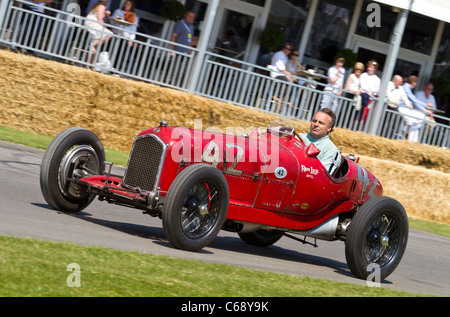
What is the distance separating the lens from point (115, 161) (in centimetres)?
1289

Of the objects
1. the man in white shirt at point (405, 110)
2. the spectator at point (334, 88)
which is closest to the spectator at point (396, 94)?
the man in white shirt at point (405, 110)

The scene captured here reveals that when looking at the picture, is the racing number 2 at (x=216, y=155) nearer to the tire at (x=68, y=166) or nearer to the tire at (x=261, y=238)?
the tire at (x=68, y=166)

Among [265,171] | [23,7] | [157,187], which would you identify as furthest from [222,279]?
[23,7]

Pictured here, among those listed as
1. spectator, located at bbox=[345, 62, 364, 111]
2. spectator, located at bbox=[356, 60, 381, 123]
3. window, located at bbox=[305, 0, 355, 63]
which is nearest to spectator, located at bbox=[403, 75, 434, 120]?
spectator, located at bbox=[356, 60, 381, 123]

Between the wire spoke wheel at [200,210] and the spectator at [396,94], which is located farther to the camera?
the spectator at [396,94]

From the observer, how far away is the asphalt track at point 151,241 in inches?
258

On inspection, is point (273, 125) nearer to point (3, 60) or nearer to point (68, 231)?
point (68, 231)

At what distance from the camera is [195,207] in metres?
6.79

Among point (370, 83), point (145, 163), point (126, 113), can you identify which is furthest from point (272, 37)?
point (145, 163)

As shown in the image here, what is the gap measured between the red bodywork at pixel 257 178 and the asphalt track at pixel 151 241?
411 mm

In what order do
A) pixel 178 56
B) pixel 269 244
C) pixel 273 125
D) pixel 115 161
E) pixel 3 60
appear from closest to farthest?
pixel 273 125 → pixel 269 244 → pixel 115 161 → pixel 3 60 → pixel 178 56

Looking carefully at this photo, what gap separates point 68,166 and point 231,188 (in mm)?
1636

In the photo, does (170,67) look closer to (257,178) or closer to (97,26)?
(97,26)

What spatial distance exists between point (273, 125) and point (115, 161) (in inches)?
211
